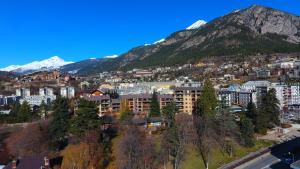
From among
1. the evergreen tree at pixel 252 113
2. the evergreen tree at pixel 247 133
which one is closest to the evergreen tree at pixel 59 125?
the evergreen tree at pixel 247 133

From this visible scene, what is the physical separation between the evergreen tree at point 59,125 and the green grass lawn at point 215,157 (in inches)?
588

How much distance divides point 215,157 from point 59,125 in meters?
18.3

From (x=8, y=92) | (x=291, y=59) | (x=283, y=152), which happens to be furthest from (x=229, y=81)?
(x=283, y=152)

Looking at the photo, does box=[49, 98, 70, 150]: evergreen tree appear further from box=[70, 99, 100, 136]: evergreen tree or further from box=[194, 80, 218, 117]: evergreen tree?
box=[194, 80, 218, 117]: evergreen tree

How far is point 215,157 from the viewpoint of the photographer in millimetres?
39875

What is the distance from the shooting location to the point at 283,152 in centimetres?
4138

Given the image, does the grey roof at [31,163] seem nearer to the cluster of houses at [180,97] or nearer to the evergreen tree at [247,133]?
the evergreen tree at [247,133]

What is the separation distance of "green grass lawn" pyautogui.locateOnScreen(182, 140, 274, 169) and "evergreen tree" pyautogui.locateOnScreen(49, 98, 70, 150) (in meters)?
14.9

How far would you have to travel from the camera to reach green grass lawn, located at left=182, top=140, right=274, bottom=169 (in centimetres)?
3750

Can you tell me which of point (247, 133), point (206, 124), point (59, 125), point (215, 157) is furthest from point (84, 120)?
point (247, 133)

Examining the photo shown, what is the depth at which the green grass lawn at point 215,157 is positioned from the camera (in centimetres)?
3750

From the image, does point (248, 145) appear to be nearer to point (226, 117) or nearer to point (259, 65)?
point (226, 117)

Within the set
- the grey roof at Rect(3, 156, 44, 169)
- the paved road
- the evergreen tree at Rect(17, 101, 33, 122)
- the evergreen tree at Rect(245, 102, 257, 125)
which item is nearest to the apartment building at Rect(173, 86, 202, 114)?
the evergreen tree at Rect(245, 102, 257, 125)

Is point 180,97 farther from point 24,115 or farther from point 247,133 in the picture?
point 24,115
